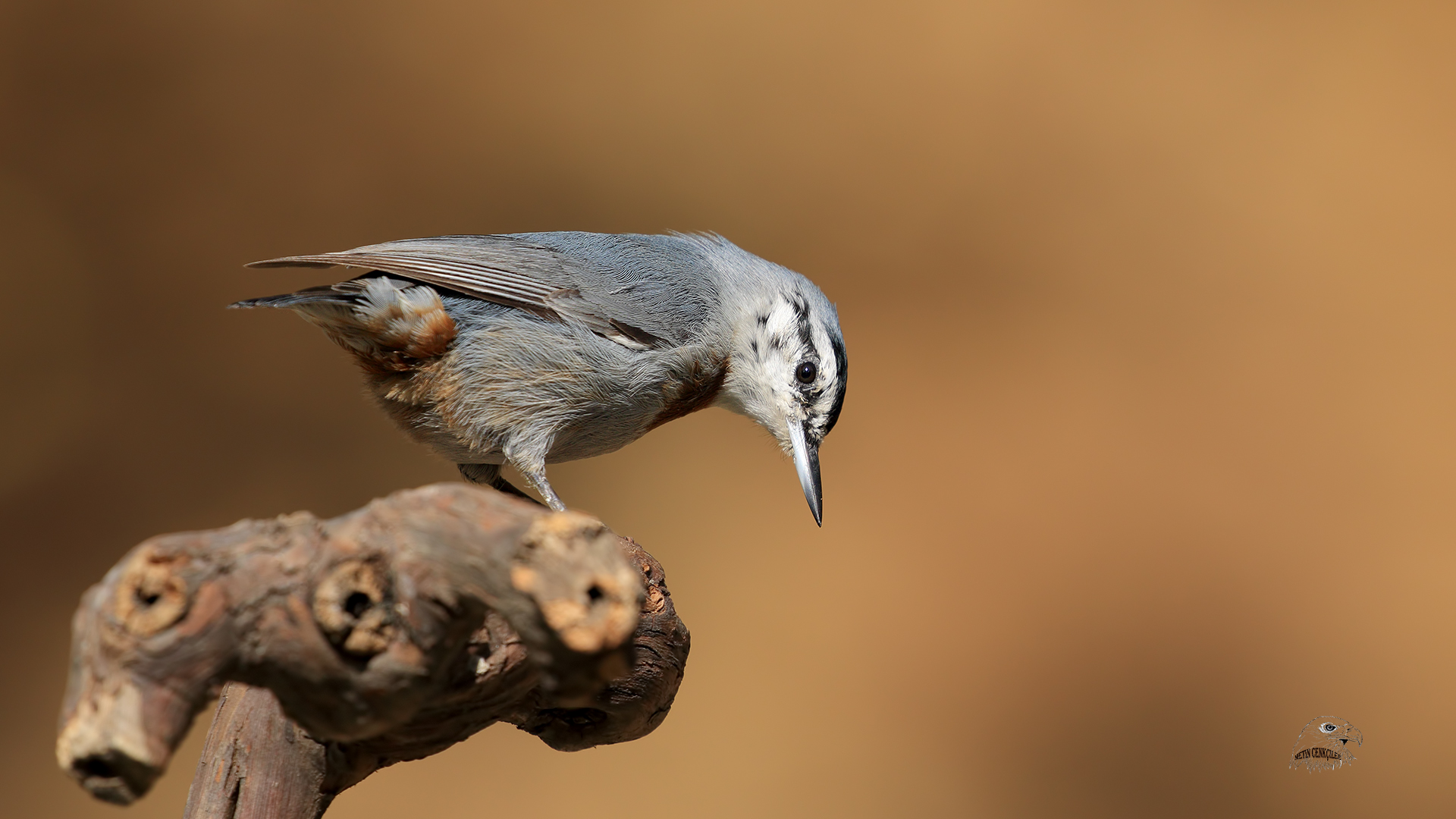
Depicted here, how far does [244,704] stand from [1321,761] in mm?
2604

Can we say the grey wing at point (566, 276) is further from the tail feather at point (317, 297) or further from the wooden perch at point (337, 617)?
the wooden perch at point (337, 617)

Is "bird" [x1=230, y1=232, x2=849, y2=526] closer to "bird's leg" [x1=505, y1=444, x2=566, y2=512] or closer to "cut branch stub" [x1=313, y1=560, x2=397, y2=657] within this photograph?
"bird's leg" [x1=505, y1=444, x2=566, y2=512]

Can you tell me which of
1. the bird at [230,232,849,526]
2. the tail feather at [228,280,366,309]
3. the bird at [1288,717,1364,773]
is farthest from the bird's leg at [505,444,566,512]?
the bird at [1288,717,1364,773]

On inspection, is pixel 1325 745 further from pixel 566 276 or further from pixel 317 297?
pixel 317 297

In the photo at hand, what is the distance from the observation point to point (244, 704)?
132cm

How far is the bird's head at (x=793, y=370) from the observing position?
1.86 meters

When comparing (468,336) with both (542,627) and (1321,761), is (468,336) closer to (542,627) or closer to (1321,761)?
(542,627)

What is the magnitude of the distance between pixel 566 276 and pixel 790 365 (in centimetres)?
45

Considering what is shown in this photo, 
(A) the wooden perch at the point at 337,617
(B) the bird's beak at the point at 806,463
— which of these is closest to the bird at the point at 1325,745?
(B) the bird's beak at the point at 806,463

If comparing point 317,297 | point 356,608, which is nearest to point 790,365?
point 317,297

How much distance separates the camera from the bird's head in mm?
1858

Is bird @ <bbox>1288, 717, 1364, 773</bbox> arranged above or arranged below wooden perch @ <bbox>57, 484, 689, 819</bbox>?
below

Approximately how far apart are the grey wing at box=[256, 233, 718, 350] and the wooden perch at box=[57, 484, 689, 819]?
0.75 metres

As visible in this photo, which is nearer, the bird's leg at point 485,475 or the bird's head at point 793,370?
the bird's head at point 793,370
